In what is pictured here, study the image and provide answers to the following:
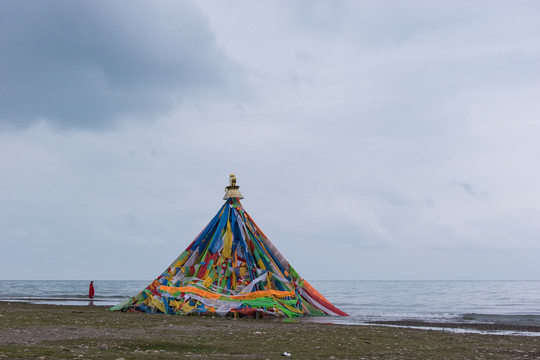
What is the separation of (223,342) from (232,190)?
461 inches

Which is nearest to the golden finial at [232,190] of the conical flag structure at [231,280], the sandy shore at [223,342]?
the conical flag structure at [231,280]

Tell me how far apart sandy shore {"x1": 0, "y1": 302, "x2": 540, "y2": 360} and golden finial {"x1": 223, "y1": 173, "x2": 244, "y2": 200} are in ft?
26.1

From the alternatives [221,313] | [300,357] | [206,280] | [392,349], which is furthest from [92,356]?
[206,280]

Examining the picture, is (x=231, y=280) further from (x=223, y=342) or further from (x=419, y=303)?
(x=419, y=303)

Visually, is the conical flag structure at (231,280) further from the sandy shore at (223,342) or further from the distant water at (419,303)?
the sandy shore at (223,342)

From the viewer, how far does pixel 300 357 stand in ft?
31.5

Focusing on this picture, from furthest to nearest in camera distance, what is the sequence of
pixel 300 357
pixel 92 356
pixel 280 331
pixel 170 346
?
pixel 280 331
pixel 170 346
pixel 300 357
pixel 92 356

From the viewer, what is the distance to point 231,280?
20828mm

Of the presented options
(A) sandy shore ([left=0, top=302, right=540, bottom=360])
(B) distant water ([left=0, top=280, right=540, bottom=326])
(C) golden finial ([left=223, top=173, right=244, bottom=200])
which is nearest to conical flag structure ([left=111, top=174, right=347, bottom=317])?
(C) golden finial ([left=223, top=173, right=244, bottom=200])

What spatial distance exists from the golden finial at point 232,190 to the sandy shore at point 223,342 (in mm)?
7950

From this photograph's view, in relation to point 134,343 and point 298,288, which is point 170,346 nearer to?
point 134,343

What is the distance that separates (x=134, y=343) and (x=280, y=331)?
4.48 meters

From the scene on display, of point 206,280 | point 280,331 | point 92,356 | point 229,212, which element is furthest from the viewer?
point 229,212

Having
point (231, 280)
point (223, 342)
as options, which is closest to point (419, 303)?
point (231, 280)
